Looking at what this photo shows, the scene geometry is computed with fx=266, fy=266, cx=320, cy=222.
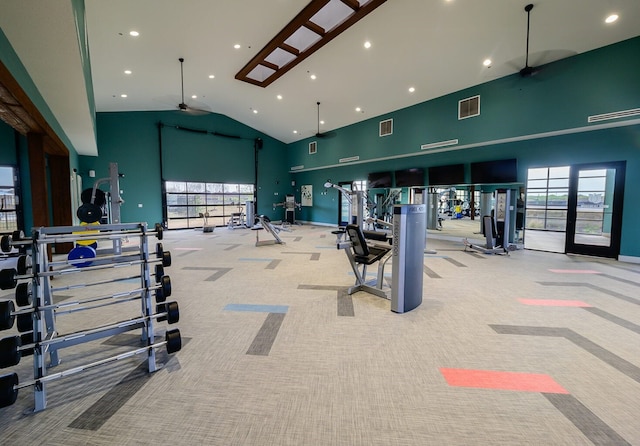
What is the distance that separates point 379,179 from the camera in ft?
32.7

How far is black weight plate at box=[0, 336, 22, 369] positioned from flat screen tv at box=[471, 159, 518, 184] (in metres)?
8.69

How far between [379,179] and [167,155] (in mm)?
8553

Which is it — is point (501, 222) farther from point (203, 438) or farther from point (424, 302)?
point (203, 438)

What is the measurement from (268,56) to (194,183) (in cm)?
679

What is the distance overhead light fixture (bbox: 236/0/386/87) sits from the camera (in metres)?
4.81

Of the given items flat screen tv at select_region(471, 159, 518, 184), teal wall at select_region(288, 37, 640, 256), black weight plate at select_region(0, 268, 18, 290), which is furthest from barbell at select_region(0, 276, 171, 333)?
flat screen tv at select_region(471, 159, 518, 184)

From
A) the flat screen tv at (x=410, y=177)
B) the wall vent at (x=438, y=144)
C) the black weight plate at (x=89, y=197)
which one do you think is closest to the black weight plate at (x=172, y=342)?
the black weight plate at (x=89, y=197)

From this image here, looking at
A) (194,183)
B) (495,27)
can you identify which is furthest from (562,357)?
(194,183)

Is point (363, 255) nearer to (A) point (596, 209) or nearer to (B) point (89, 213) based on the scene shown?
(B) point (89, 213)

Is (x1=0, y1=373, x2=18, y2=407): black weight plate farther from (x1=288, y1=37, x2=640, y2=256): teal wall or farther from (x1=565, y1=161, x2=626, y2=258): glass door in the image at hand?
(x1=565, y1=161, x2=626, y2=258): glass door

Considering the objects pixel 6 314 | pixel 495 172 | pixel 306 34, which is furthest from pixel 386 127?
pixel 6 314

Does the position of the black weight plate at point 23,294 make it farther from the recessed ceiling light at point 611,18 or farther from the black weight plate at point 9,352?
the recessed ceiling light at point 611,18

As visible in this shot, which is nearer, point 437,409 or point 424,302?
point 437,409

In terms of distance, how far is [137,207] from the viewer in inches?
406
